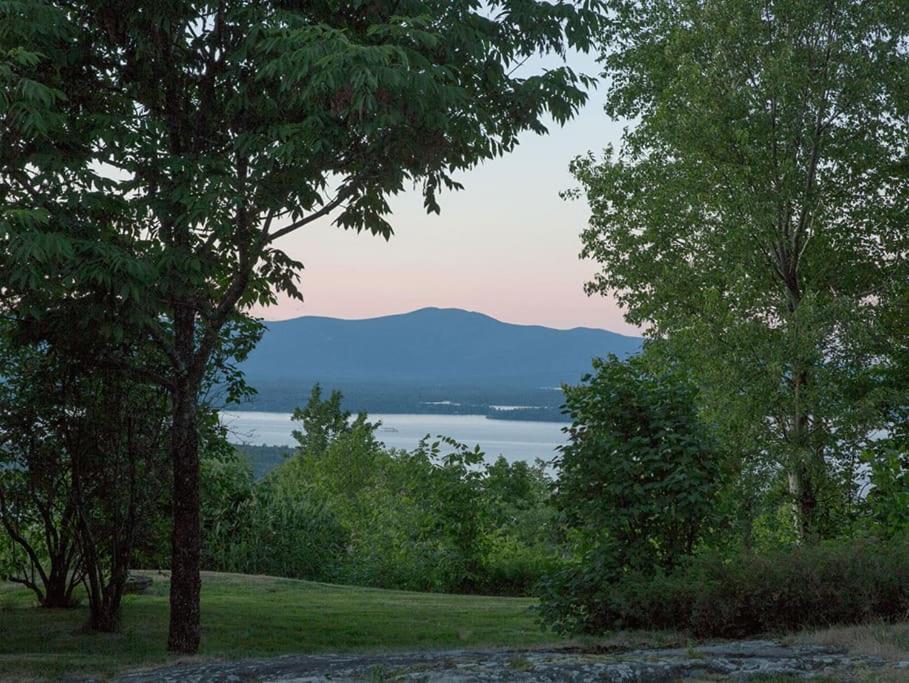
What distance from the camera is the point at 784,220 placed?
18141 millimetres

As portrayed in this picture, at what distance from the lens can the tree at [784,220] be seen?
16.3m

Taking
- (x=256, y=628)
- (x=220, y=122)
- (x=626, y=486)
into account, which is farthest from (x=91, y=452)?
(x=626, y=486)

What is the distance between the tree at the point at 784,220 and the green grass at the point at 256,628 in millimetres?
5659

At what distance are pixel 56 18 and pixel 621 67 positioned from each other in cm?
1647

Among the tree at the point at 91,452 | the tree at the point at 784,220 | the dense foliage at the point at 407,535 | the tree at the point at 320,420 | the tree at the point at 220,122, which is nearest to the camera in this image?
the tree at the point at 220,122

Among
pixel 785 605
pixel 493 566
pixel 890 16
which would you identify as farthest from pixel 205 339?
pixel 890 16

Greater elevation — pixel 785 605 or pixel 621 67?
pixel 621 67

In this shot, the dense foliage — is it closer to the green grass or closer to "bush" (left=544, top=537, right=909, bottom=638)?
the green grass

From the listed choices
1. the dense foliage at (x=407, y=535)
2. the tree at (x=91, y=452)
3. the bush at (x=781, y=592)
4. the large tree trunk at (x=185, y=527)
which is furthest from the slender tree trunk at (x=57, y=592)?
the bush at (x=781, y=592)

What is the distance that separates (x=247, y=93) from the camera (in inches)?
379

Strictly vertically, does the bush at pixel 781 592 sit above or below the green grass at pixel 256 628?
above

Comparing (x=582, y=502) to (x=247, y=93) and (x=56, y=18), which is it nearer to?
(x=247, y=93)

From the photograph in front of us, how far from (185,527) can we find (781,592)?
6.13 metres

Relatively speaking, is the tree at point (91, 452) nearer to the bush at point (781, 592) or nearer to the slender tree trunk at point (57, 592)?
the slender tree trunk at point (57, 592)
